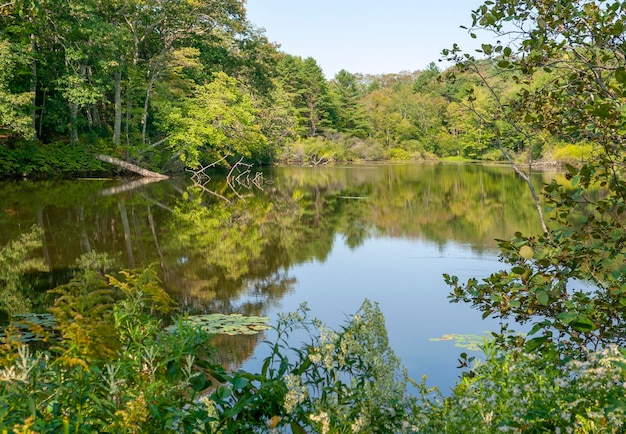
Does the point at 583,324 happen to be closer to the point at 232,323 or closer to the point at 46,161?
the point at 232,323

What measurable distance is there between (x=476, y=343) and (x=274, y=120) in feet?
107

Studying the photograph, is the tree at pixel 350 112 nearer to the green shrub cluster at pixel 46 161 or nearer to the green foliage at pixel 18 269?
the green shrub cluster at pixel 46 161

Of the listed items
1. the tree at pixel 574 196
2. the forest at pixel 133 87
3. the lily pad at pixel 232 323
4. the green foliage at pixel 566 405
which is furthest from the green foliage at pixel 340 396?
the forest at pixel 133 87

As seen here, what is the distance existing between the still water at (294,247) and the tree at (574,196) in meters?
2.57

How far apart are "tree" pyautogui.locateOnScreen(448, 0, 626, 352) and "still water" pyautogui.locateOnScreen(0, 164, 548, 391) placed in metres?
2.57

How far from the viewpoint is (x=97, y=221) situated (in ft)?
43.3

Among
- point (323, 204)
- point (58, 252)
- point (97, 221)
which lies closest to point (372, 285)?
point (58, 252)

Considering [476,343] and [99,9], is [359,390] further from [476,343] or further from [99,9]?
[99,9]

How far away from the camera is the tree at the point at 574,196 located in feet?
7.23

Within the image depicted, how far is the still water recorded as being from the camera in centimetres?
673

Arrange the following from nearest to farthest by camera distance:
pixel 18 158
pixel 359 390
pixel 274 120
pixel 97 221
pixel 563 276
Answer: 1. pixel 563 276
2. pixel 359 390
3. pixel 97 221
4. pixel 18 158
5. pixel 274 120

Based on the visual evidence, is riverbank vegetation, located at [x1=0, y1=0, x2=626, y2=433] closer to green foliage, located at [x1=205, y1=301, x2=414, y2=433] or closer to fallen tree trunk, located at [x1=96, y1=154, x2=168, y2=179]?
green foliage, located at [x1=205, y1=301, x2=414, y2=433]

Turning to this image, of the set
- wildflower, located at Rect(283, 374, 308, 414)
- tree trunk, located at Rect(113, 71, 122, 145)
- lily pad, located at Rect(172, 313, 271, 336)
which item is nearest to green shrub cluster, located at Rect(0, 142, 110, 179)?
tree trunk, located at Rect(113, 71, 122, 145)

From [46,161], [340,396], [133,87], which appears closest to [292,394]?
[340,396]
